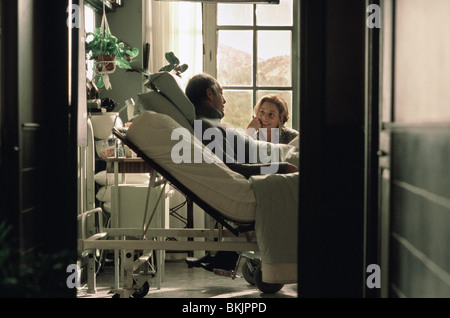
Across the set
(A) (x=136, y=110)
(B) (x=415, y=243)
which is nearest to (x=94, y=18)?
(A) (x=136, y=110)

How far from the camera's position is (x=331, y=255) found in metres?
2.15

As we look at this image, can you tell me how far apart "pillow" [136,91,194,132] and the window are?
1867 mm

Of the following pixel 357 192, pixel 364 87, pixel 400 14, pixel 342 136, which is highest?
pixel 400 14

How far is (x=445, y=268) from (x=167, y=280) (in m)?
2.77

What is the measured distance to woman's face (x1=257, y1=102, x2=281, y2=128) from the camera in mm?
4266

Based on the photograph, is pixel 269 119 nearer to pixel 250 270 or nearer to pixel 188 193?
pixel 250 270

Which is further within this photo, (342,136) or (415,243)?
(342,136)

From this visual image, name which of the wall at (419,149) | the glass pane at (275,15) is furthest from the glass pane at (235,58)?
the wall at (419,149)

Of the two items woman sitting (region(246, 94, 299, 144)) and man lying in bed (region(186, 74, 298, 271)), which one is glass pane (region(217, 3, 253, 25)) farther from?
man lying in bed (region(186, 74, 298, 271))

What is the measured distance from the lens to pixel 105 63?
13.7 ft

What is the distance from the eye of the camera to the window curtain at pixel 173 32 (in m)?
4.81

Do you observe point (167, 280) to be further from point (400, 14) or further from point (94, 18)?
point (400, 14)

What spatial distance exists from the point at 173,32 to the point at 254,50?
24.7 inches

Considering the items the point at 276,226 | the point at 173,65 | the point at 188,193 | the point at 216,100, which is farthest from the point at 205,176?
the point at 173,65
